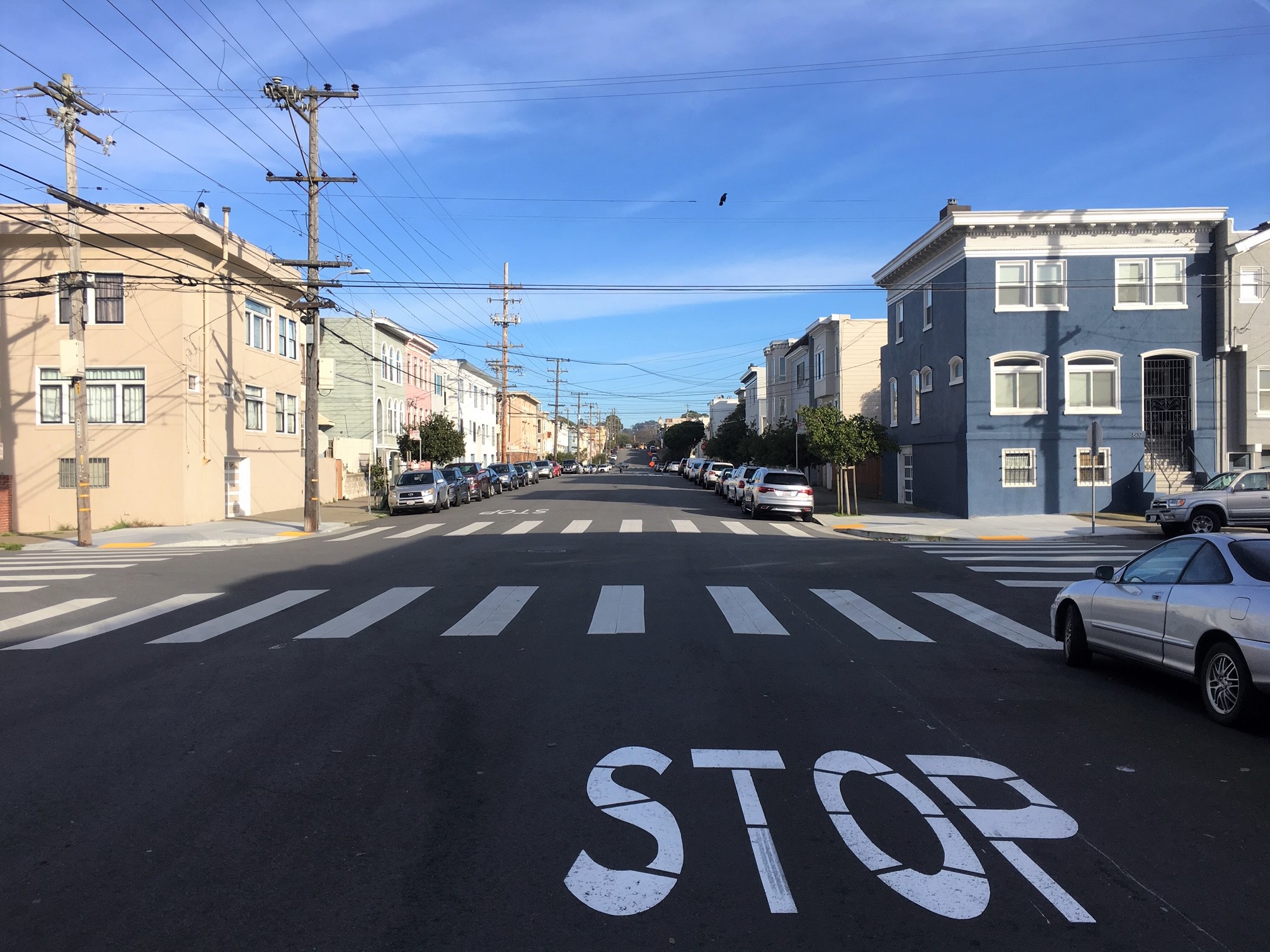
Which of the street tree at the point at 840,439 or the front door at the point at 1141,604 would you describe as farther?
the street tree at the point at 840,439

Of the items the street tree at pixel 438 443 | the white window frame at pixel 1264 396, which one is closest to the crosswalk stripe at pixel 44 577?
the white window frame at pixel 1264 396

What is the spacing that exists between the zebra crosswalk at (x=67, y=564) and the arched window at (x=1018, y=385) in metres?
23.9

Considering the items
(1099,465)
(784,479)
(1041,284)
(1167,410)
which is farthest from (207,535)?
(1167,410)

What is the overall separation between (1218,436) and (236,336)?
3237 cm

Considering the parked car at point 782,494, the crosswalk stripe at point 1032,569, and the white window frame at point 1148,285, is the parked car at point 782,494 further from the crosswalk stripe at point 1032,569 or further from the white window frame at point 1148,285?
the crosswalk stripe at point 1032,569

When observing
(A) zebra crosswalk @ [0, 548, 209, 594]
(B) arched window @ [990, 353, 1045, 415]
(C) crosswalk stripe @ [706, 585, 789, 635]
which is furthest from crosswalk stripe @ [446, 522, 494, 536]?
(B) arched window @ [990, 353, 1045, 415]

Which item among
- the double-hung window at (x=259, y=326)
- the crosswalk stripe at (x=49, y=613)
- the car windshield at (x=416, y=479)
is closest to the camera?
the crosswalk stripe at (x=49, y=613)

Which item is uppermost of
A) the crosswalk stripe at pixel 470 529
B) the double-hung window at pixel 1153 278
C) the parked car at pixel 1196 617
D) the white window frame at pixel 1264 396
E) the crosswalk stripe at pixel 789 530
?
the double-hung window at pixel 1153 278

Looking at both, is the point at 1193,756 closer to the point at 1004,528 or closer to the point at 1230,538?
the point at 1230,538

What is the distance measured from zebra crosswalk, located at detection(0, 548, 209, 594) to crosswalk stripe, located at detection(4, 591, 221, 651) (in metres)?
3.38

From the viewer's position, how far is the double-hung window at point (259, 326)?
1298 inches

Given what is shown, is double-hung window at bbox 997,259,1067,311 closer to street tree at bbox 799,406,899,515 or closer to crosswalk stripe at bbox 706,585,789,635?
street tree at bbox 799,406,899,515

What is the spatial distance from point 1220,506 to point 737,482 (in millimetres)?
17832

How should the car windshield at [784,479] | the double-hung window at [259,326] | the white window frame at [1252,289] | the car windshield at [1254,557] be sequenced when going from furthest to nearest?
1. the double-hung window at [259,326]
2. the car windshield at [784,479]
3. the white window frame at [1252,289]
4. the car windshield at [1254,557]
